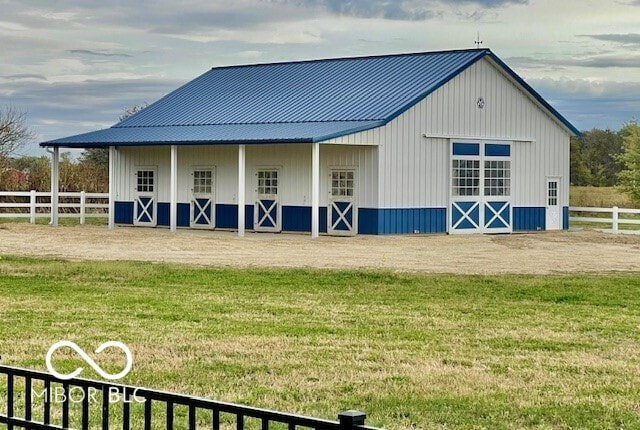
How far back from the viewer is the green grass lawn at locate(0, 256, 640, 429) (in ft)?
30.4

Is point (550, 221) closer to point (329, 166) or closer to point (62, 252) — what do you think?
point (329, 166)

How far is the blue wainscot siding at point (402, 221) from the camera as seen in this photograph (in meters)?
34.0

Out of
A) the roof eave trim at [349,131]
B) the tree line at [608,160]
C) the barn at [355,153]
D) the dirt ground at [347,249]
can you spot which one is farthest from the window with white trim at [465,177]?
the tree line at [608,160]

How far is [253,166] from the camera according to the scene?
36781 mm

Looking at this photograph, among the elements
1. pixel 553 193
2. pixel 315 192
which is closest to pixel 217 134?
pixel 315 192

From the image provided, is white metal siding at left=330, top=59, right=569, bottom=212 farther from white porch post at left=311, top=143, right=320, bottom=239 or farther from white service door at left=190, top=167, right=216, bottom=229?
white service door at left=190, top=167, right=216, bottom=229

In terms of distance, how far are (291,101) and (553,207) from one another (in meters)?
9.22

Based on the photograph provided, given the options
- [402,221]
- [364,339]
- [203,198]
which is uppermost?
[203,198]

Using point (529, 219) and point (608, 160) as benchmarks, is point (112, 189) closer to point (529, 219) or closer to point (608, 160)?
point (529, 219)

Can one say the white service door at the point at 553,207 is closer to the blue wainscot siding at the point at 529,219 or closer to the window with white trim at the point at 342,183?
the blue wainscot siding at the point at 529,219

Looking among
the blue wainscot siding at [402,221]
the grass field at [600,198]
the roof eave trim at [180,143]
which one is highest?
the roof eave trim at [180,143]

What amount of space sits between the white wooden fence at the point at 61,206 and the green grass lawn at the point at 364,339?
69.0 ft

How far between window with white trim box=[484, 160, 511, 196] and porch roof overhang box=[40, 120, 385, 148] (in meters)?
5.27

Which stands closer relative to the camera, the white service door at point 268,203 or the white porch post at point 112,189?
the white service door at point 268,203
